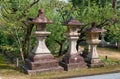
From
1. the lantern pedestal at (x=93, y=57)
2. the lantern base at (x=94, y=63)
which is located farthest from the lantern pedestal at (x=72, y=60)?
the lantern pedestal at (x=93, y=57)

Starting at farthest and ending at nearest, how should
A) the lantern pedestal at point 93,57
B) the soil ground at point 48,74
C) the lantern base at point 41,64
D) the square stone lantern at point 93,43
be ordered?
the lantern pedestal at point 93,57, the square stone lantern at point 93,43, the lantern base at point 41,64, the soil ground at point 48,74

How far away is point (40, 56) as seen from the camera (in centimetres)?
1430

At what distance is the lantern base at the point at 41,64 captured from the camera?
14.0m

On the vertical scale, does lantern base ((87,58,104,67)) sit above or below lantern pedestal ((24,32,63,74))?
below

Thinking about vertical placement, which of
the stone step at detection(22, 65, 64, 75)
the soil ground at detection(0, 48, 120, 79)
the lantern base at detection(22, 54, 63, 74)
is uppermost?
the lantern base at detection(22, 54, 63, 74)

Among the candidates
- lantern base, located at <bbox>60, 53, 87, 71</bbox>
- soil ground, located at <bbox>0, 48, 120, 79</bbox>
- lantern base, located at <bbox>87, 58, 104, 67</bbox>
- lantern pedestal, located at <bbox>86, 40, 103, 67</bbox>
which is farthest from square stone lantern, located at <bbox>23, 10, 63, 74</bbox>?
lantern pedestal, located at <bbox>86, 40, 103, 67</bbox>

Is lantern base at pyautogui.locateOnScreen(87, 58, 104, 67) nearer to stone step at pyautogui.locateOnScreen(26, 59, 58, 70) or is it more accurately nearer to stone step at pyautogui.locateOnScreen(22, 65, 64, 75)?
stone step at pyautogui.locateOnScreen(22, 65, 64, 75)

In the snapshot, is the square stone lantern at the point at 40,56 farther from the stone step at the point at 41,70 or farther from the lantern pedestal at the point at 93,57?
the lantern pedestal at the point at 93,57

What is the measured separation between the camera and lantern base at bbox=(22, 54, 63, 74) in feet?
45.8

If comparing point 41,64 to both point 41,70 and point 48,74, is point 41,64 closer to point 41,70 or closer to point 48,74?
point 41,70

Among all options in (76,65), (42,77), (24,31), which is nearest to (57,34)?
(24,31)

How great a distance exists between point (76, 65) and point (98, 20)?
492 cm

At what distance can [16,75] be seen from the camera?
13578 mm

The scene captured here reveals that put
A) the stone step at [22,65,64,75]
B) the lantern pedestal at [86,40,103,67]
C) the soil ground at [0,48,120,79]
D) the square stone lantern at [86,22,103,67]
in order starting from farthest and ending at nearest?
the lantern pedestal at [86,40,103,67]
the square stone lantern at [86,22,103,67]
the stone step at [22,65,64,75]
the soil ground at [0,48,120,79]
